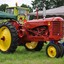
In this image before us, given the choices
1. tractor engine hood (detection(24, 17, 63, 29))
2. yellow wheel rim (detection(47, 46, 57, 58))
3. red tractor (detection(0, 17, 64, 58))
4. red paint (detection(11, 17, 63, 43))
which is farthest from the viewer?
tractor engine hood (detection(24, 17, 63, 29))

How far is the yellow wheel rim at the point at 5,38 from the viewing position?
11899 mm

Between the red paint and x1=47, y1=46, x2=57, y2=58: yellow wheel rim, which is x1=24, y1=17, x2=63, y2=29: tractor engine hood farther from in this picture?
x1=47, y1=46, x2=57, y2=58: yellow wheel rim

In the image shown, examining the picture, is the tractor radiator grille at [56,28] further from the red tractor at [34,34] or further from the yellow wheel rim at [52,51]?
the yellow wheel rim at [52,51]

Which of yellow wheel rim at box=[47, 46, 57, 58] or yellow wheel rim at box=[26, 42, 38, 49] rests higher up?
yellow wheel rim at box=[47, 46, 57, 58]

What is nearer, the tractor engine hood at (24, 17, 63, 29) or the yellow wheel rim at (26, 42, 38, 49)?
the tractor engine hood at (24, 17, 63, 29)

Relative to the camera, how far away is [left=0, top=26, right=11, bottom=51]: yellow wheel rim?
11899mm

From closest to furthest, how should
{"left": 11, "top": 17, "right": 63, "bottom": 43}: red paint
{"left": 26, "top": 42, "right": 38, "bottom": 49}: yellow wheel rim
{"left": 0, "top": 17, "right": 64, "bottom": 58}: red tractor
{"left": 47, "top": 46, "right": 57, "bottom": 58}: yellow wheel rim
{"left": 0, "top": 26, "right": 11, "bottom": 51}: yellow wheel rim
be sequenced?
{"left": 47, "top": 46, "right": 57, "bottom": 58}: yellow wheel rim
{"left": 0, "top": 17, "right": 64, "bottom": 58}: red tractor
{"left": 11, "top": 17, "right": 63, "bottom": 43}: red paint
{"left": 0, "top": 26, "right": 11, "bottom": 51}: yellow wheel rim
{"left": 26, "top": 42, "right": 38, "bottom": 49}: yellow wheel rim

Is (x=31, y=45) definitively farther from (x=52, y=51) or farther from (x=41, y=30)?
(x=52, y=51)

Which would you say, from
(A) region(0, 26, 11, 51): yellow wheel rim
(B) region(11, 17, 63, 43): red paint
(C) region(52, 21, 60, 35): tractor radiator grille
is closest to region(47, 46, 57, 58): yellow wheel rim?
(B) region(11, 17, 63, 43): red paint

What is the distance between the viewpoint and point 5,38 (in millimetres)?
12125

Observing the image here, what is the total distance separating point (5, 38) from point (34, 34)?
3.48 ft

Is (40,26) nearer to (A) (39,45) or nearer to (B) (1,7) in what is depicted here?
(A) (39,45)

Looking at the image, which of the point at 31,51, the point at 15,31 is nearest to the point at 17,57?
the point at 15,31

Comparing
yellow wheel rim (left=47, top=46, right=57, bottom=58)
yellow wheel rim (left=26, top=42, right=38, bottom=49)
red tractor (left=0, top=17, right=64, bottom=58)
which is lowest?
yellow wheel rim (left=26, top=42, right=38, bottom=49)
